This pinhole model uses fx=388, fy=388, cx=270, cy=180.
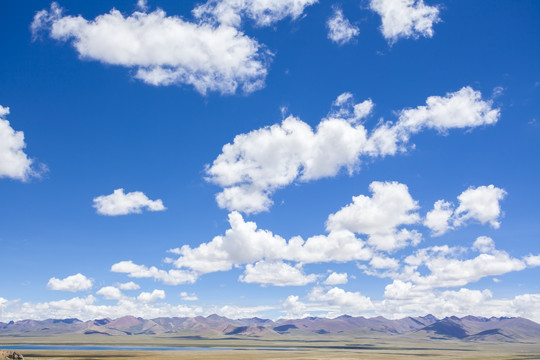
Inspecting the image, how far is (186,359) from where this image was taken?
199m

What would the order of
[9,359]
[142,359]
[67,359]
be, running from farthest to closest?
[142,359] → [67,359] → [9,359]

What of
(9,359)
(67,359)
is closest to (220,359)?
(67,359)

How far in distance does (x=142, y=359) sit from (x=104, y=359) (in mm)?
18517

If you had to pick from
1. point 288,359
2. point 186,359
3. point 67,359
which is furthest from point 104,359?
point 288,359

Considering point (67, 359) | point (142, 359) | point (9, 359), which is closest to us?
point (9, 359)

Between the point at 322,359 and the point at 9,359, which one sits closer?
the point at 9,359

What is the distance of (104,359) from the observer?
18138 cm

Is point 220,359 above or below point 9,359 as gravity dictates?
below

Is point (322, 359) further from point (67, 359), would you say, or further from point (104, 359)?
point (67, 359)

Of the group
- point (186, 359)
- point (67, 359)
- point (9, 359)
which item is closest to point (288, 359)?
point (186, 359)

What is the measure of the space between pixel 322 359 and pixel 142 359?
8959 cm

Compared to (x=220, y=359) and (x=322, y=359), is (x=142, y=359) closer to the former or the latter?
(x=220, y=359)

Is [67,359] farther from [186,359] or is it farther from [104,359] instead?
[186,359]

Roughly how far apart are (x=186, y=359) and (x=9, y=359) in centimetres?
8538
